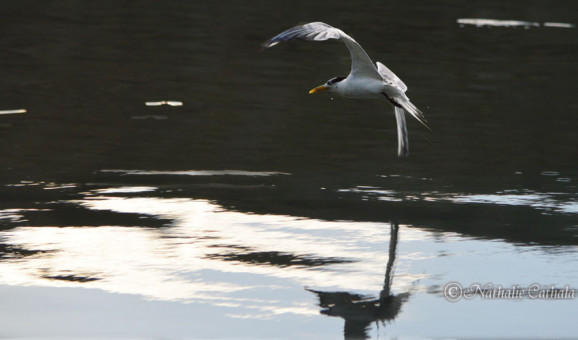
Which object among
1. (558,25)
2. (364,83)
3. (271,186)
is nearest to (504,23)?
(558,25)

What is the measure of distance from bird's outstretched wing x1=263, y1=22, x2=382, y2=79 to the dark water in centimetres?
104

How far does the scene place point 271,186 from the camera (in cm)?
841

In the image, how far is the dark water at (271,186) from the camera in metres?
5.89

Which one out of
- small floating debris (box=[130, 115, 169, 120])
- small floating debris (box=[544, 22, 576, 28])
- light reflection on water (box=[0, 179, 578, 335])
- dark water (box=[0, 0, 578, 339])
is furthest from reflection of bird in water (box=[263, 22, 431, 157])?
A: small floating debris (box=[544, 22, 576, 28])

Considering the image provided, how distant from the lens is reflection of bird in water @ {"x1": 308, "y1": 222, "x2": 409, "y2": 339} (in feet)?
18.4

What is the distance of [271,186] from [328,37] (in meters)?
1.51

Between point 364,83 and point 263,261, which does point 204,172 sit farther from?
point 263,261

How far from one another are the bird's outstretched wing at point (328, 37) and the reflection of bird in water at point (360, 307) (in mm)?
2075

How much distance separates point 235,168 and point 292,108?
240cm

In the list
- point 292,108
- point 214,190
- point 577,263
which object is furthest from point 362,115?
point 577,263

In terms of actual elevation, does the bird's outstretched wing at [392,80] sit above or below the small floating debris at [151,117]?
above

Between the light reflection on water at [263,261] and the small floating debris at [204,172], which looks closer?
the light reflection on water at [263,261]

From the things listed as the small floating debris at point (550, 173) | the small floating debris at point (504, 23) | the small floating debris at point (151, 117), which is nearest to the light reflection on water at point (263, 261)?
the small floating debris at point (550, 173)

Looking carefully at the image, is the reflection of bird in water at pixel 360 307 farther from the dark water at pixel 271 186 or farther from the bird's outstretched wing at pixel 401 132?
the bird's outstretched wing at pixel 401 132
